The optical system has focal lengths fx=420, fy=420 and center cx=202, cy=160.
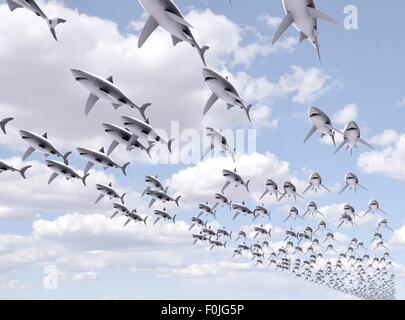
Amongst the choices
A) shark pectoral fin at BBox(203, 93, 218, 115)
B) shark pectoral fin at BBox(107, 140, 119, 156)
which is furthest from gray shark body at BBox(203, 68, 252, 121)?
shark pectoral fin at BBox(107, 140, 119, 156)

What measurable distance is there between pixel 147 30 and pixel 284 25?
5107mm

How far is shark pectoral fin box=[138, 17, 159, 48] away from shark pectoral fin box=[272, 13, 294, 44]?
459 centimetres

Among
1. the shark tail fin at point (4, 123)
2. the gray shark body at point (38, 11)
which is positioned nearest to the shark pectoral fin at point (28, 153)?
the shark tail fin at point (4, 123)

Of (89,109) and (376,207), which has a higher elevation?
(89,109)

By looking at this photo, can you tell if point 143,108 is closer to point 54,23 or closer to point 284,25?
point 54,23

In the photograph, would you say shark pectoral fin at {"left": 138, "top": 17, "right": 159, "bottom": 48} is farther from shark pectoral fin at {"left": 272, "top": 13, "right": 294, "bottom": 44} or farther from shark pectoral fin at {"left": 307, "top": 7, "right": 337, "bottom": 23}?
shark pectoral fin at {"left": 307, "top": 7, "right": 337, "bottom": 23}

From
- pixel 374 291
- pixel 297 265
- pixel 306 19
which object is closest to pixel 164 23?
pixel 306 19

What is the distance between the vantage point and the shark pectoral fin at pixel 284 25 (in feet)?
43.5

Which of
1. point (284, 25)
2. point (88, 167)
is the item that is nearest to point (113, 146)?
point (88, 167)

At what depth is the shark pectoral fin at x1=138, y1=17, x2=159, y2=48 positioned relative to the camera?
15.3 meters

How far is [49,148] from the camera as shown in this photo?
27.2 m
